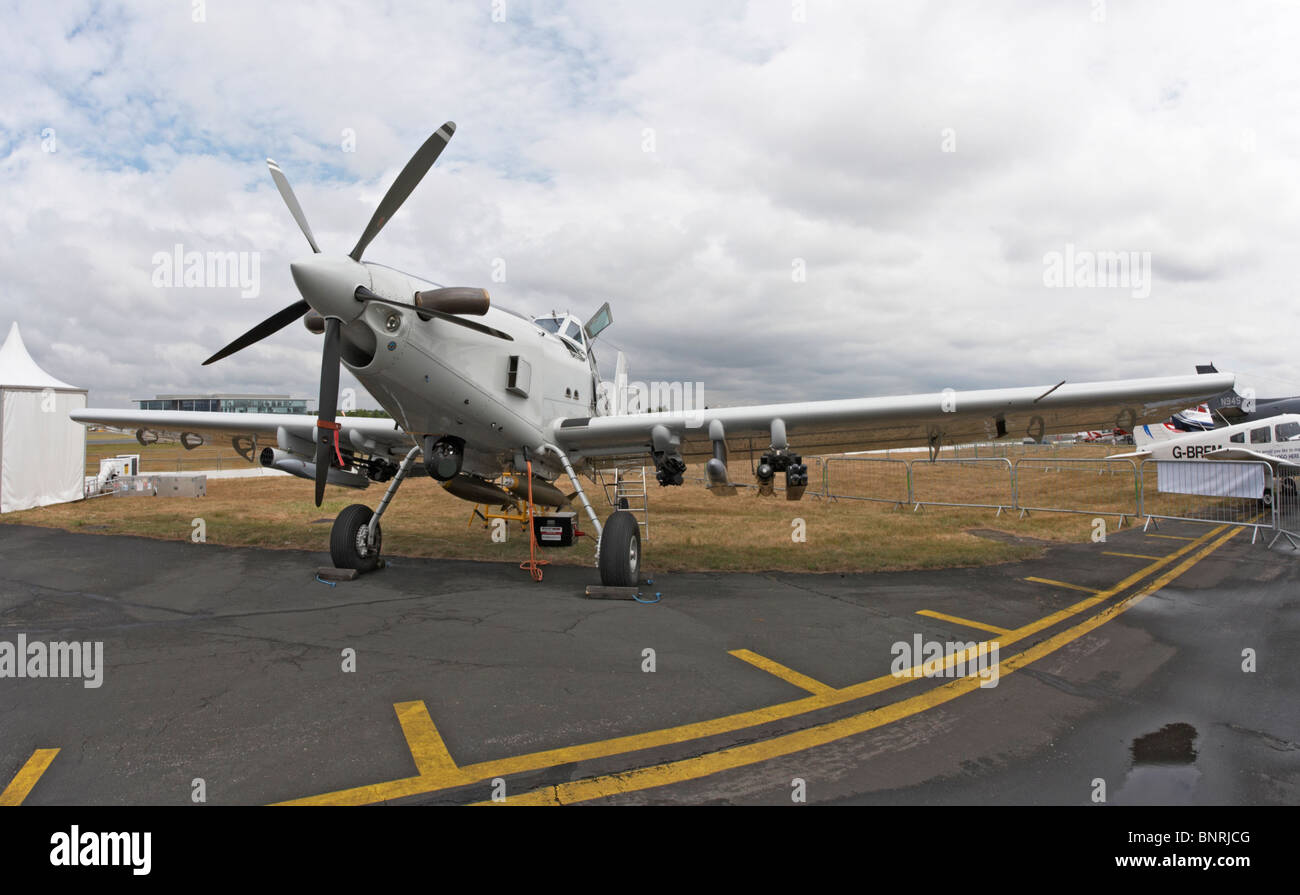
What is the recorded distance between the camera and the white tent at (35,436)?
620 inches

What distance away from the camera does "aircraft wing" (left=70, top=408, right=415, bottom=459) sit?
9680mm

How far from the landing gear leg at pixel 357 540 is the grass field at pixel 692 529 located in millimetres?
1631

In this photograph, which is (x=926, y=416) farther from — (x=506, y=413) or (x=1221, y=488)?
(x=1221, y=488)

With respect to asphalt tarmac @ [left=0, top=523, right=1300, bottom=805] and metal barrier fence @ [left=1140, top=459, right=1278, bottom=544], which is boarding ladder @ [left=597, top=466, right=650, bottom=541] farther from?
metal barrier fence @ [left=1140, top=459, right=1278, bottom=544]

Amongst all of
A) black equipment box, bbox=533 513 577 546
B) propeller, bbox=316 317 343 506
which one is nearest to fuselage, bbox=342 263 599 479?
propeller, bbox=316 317 343 506

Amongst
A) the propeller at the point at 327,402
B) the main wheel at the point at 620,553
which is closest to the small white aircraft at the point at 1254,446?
the main wheel at the point at 620,553

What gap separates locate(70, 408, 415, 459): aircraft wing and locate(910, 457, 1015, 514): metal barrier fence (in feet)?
38.9

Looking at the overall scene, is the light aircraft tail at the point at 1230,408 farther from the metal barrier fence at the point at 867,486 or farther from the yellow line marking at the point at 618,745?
the yellow line marking at the point at 618,745

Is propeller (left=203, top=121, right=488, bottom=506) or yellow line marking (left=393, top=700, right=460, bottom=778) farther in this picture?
propeller (left=203, top=121, right=488, bottom=506)

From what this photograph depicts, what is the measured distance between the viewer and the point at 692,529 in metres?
12.9

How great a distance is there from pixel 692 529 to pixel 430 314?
7974mm

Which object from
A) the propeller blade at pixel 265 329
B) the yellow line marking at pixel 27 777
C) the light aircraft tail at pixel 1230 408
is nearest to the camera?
the yellow line marking at pixel 27 777
